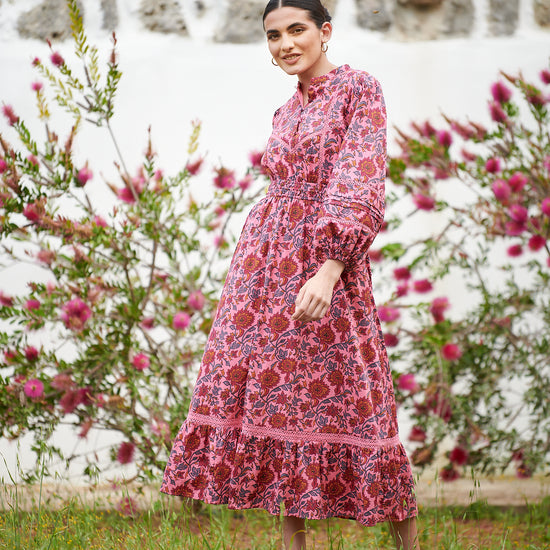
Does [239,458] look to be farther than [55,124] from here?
No

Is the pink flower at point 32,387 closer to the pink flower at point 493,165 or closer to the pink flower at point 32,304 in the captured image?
the pink flower at point 32,304

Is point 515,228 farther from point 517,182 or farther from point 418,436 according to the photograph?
point 418,436

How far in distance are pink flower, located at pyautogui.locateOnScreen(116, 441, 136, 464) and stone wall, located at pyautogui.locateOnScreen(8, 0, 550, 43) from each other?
1995 mm

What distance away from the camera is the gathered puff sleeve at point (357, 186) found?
→ 5.09 ft

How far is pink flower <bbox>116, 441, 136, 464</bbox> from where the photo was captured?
2424mm

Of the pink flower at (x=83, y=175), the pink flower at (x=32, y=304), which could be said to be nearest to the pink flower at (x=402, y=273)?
the pink flower at (x=83, y=175)

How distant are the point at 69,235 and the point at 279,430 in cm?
123

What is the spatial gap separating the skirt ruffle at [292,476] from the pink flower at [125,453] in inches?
31.6

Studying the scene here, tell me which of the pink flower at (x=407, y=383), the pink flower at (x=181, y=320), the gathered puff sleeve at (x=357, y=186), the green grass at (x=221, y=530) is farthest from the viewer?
the pink flower at (x=407, y=383)

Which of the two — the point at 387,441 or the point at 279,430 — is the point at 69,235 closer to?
the point at 279,430

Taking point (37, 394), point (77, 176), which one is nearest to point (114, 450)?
point (37, 394)

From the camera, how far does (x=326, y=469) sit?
64.1 inches

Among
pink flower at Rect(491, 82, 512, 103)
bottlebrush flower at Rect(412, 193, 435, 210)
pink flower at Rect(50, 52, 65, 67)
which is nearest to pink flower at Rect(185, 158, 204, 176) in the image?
pink flower at Rect(50, 52, 65, 67)

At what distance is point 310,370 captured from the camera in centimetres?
166
